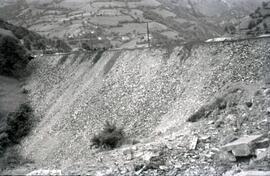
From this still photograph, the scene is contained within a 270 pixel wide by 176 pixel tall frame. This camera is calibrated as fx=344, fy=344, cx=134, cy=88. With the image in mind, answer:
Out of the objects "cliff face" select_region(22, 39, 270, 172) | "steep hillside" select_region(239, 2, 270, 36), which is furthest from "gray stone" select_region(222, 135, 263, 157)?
"steep hillside" select_region(239, 2, 270, 36)

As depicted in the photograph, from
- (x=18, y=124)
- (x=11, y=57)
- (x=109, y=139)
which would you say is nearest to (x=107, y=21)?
(x=11, y=57)

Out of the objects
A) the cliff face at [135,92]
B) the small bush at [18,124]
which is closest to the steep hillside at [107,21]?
the cliff face at [135,92]

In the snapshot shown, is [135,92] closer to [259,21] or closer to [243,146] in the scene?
[243,146]

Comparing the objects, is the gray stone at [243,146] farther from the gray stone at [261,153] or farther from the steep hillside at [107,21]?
the steep hillside at [107,21]

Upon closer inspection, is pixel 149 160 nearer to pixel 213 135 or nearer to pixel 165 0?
pixel 213 135

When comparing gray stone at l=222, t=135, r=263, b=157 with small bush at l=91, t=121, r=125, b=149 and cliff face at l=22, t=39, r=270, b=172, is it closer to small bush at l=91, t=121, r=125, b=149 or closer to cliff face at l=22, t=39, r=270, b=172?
cliff face at l=22, t=39, r=270, b=172
